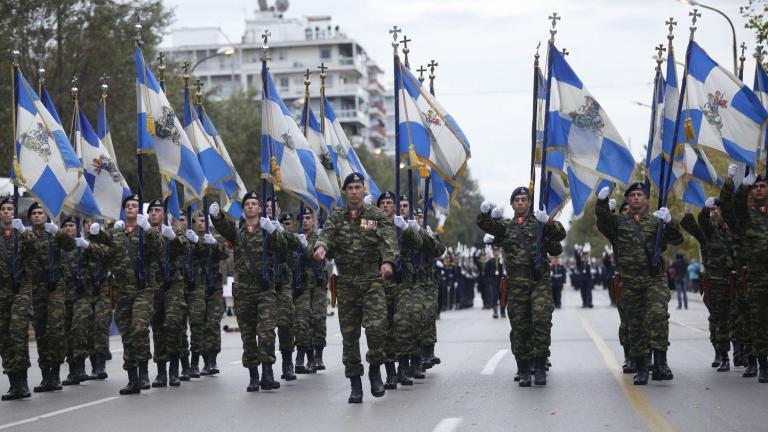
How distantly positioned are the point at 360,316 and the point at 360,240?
77 centimetres

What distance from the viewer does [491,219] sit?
44.4 ft

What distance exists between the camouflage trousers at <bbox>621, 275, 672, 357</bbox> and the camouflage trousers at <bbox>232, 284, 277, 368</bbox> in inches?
155

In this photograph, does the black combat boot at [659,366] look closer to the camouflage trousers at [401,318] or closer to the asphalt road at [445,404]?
the asphalt road at [445,404]

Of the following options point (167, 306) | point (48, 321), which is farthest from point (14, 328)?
point (167, 306)

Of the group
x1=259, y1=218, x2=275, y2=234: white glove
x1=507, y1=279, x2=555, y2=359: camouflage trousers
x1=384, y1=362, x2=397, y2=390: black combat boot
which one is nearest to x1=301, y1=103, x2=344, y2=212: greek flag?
x1=259, y1=218, x2=275, y2=234: white glove

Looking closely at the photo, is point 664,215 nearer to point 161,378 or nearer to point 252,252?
point 252,252

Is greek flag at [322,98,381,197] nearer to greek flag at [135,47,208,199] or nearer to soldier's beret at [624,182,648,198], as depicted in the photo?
greek flag at [135,47,208,199]

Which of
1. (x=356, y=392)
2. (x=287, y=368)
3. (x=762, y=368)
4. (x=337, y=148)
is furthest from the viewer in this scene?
(x=337, y=148)

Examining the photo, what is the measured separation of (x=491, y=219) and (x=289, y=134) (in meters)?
3.39

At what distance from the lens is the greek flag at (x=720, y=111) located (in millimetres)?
14945

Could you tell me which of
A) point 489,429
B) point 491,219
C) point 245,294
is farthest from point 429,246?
→ point 489,429

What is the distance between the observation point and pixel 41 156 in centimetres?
1461

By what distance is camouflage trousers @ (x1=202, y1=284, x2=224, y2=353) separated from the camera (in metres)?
16.0

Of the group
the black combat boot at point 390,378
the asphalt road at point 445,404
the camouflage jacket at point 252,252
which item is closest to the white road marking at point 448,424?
the asphalt road at point 445,404
